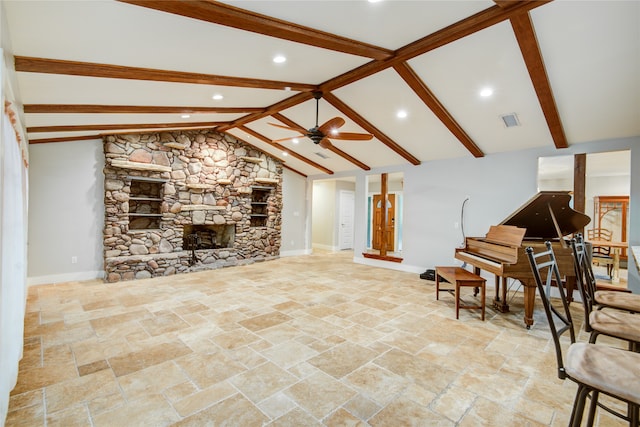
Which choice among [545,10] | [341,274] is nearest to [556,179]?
[545,10]

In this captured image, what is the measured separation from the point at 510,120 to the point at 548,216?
1.49 metres

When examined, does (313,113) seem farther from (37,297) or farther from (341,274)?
(37,297)

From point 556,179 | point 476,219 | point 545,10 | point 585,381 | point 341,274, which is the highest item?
point 545,10

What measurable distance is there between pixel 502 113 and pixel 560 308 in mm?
2856

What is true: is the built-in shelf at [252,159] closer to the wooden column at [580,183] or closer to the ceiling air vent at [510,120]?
the ceiling air vent at [510,120]

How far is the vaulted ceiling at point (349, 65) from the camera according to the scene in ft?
7.61

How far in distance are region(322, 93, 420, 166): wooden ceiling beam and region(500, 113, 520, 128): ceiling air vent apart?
1905 millimetres

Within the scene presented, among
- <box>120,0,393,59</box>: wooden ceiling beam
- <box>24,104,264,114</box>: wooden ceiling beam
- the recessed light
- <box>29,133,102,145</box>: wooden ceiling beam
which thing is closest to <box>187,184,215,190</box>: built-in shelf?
<box>29,133,102,145</box>: wooden ceiling beam

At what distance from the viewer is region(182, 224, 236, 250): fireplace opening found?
7215mm

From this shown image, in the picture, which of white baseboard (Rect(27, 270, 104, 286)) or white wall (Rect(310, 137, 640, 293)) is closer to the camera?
white wall (Rect(310, 137, 640, 293))

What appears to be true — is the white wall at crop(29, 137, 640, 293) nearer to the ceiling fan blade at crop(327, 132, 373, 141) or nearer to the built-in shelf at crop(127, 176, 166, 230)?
the built-in shelf at crop(127, 176, 166, 230)

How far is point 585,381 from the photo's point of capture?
1.24 m

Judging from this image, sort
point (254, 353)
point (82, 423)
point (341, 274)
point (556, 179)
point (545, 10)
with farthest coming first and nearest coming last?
point (341, 274), point (556, 179), point (254, 353), point (545, 10), point (82, 423)

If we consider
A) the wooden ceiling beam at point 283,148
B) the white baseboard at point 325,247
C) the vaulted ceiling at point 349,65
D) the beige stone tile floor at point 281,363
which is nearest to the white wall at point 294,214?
the wooden ceiling beam at point 283,148
